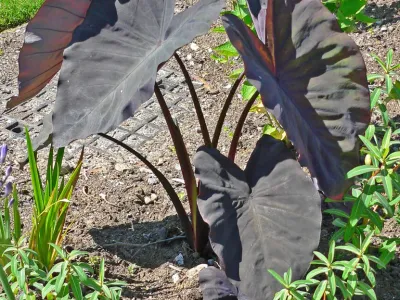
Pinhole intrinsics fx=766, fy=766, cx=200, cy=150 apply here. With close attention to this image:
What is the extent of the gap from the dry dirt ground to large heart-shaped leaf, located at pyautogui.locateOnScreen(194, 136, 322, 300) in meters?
0.44

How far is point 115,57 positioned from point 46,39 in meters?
0.40

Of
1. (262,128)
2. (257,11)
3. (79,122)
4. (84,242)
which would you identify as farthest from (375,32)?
(79,122)

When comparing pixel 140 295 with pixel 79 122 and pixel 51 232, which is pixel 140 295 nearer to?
pixel 51 232

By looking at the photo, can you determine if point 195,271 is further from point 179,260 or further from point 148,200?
point 148,200

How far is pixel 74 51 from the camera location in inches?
101

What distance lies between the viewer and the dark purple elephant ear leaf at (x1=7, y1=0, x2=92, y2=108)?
2.80m

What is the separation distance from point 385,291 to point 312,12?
1.06 metres

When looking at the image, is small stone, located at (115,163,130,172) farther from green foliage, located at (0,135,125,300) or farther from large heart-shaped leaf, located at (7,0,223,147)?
large heart-shaped leaf, located at (7,0,223,147)

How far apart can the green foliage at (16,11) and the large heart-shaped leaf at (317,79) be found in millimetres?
2712

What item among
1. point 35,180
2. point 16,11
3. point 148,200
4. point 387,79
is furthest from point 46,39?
point 16,11

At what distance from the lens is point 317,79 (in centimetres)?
258

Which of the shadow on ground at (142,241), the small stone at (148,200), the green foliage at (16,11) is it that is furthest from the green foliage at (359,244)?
the green foliage at (16,11)

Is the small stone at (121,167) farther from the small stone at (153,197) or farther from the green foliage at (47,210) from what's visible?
the green foliage at (47,210)

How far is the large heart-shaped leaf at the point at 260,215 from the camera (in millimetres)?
2412
